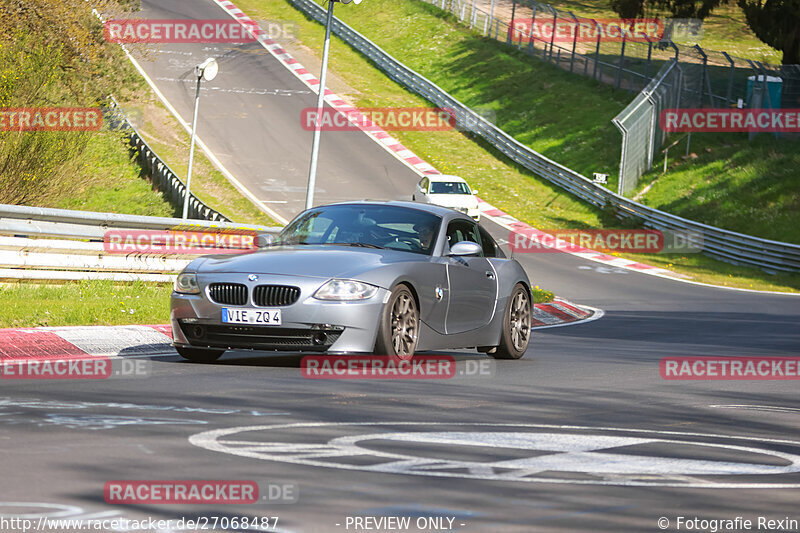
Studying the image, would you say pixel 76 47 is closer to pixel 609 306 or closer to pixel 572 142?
pixel 609 306

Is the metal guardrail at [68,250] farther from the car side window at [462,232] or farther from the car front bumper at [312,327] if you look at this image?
the car front bumper at [312,327]

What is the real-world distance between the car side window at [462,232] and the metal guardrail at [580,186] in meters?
23.8

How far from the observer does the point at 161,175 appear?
38.3m

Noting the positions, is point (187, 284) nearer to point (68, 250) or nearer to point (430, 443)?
point (430, 443)

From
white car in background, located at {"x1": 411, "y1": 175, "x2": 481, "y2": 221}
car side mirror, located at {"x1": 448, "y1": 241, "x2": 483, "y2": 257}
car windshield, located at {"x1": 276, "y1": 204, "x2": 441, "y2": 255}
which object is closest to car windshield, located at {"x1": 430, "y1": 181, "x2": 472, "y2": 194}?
white car in background, located at {"x1": 411, "y1": 175, "x2": 481, "y2": 221}

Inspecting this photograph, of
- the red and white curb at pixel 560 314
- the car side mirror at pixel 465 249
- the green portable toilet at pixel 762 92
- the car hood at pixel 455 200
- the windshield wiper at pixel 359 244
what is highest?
the green portable toilet at pixel 762 92

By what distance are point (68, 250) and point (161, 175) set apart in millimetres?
23105

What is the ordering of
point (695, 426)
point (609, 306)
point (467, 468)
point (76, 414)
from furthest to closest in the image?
point (609, 306)
point (695, 426)
point (76, 414)
point (467, 468)

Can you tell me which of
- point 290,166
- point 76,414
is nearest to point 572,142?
point 290,166

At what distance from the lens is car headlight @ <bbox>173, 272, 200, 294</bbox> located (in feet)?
34.9

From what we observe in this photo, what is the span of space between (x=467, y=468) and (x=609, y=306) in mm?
19031

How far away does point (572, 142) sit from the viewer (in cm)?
4988

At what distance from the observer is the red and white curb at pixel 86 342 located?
1051cm

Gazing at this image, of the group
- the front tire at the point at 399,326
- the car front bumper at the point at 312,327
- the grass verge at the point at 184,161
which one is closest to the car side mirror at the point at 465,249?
the front tire at the point at 399,326
